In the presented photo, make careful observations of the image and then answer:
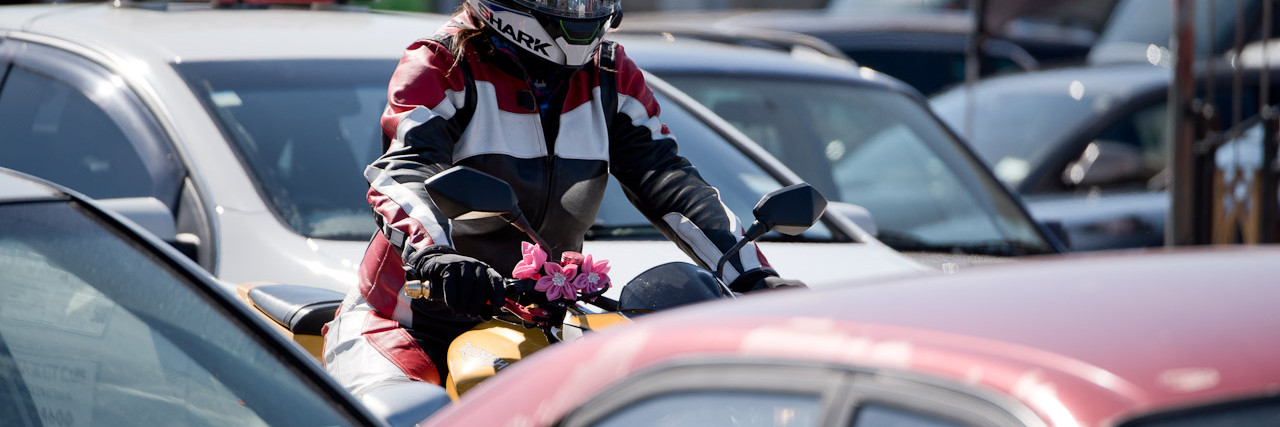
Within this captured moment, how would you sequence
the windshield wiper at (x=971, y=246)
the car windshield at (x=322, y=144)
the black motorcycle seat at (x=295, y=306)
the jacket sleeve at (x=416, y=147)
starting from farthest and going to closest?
the windshield wiper at (x=971, y=246) → the car windshield at (x=322, y=144) → the black motorcycle seat at (x=295, y=306) → the jacket sleeve at (x=416, y=147)

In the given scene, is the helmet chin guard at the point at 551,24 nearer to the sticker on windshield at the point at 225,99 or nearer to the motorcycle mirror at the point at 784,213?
the motorcycle mirror at the point at 784,213

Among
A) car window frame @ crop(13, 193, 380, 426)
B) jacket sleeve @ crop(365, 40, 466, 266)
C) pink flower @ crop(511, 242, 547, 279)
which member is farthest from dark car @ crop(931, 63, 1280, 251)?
car window frame @ crop(13, 193, 380, 426)

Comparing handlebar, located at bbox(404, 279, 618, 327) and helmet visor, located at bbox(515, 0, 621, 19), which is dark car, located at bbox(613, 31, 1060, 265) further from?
handlebar, located at bbox(404, 279, 618, 327)

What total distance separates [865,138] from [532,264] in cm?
332

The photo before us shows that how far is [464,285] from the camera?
2559 millimetres

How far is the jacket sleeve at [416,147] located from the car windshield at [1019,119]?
5.56 meters

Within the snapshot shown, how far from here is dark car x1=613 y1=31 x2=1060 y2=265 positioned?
5.36m

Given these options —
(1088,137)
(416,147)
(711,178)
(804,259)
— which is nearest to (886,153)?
(711,178)

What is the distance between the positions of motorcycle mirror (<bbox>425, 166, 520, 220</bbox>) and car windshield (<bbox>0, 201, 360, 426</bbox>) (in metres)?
0.35

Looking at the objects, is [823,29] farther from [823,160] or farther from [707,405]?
[707,405]

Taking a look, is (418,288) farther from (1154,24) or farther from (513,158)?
(1154,24)

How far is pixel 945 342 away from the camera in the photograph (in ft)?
5.02

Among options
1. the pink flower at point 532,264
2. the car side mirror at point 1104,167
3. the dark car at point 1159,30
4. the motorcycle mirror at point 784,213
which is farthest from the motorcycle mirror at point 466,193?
the dark car at point 1159,30

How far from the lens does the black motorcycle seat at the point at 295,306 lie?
3.26m
